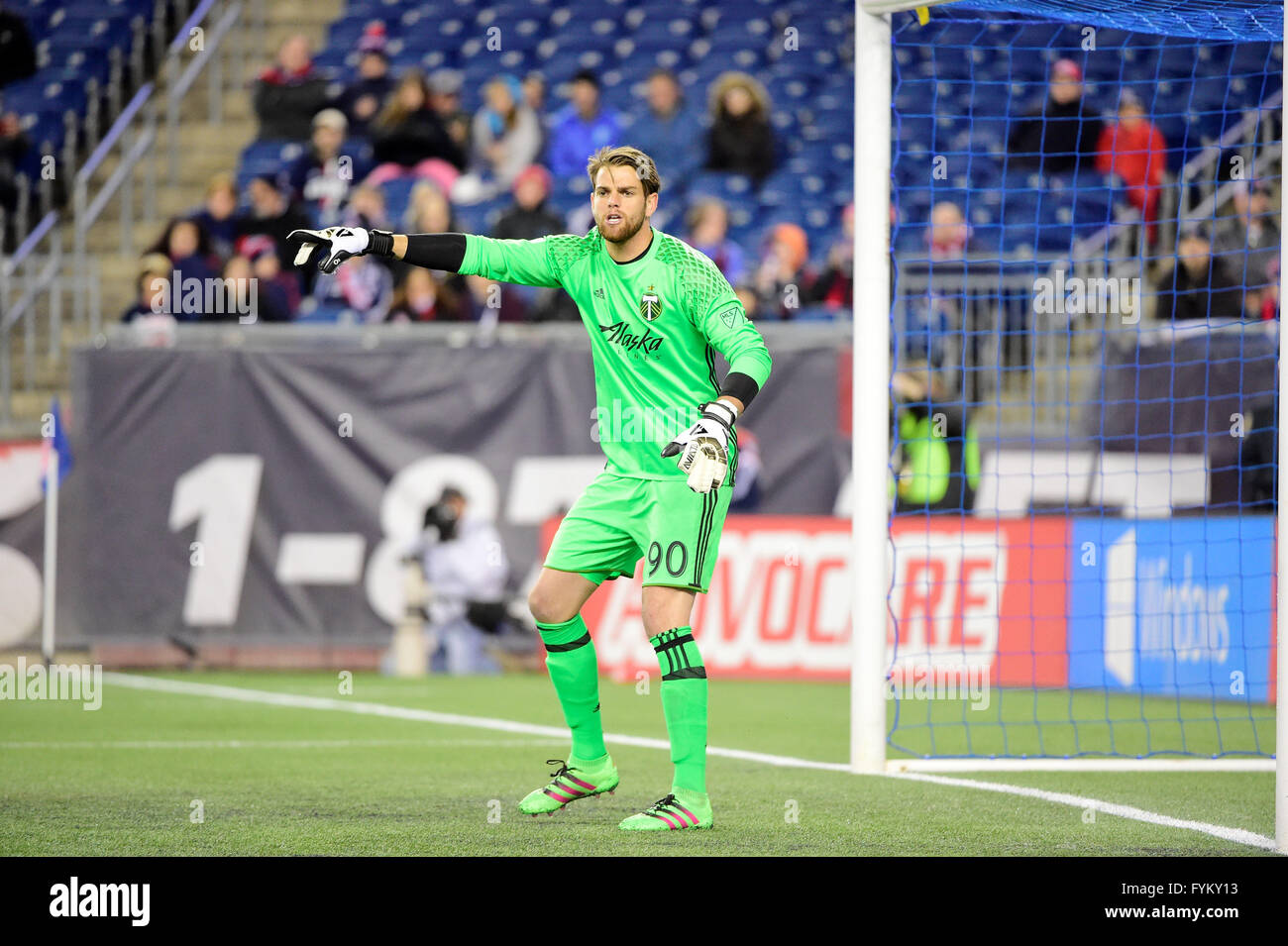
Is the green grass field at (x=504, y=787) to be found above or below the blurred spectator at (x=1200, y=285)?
below

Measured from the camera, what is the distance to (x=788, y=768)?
741cm

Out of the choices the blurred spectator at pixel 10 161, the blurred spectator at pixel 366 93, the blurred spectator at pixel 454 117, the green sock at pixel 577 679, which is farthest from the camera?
the blurred spectator at pixel 366 93

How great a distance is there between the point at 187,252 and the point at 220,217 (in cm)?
93

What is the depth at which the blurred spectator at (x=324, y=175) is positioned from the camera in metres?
15.0

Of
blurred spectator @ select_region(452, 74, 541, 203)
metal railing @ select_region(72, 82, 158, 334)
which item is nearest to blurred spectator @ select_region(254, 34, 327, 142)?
metal railing @ select_region(72, 82, 158, 334)

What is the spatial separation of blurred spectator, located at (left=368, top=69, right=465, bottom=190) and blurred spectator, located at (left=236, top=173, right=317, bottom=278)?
1.20 meters

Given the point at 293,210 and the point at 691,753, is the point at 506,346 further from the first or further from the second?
the point at 691,753

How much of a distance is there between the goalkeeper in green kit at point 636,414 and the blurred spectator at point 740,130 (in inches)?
376

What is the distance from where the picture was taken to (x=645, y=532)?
591 centimetres

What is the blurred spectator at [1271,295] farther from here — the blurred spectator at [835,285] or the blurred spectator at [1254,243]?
the blurred spectator at [835,285]
